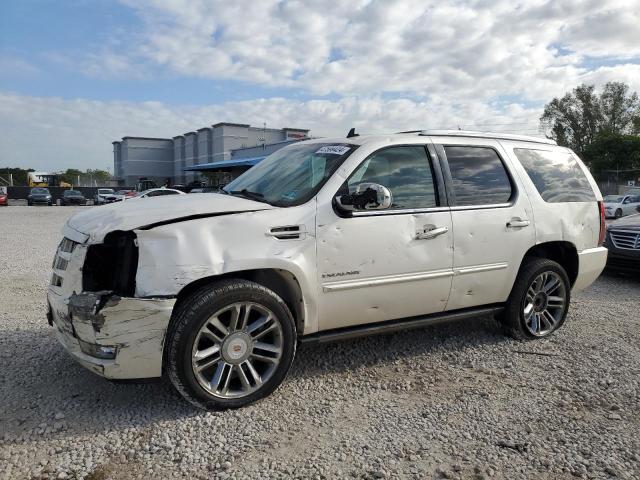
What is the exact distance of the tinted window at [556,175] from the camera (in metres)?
4.67

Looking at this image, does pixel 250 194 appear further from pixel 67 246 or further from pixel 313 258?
pixel 67 246

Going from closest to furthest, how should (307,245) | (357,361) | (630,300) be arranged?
(307,245) < (357,361) < (630,300)

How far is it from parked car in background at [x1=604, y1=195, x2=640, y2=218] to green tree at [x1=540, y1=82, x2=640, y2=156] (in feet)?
126

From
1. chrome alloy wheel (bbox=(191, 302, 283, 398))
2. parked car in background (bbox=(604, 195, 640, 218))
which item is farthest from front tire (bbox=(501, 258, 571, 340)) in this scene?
parked car in background (bbox=(604, 195, 640, 218))

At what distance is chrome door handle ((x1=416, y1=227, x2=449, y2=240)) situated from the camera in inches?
151

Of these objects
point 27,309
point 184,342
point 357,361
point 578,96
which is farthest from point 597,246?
point 578,96

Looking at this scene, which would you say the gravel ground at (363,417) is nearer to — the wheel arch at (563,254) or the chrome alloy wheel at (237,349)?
the chrome alloy wheel at (237,349)

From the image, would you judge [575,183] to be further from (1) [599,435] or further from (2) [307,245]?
(2) [307,245]

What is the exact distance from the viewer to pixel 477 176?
4.29 meters

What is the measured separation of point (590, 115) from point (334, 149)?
227ft

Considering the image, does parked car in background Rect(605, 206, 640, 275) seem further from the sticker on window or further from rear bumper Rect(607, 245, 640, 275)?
the sticker on window

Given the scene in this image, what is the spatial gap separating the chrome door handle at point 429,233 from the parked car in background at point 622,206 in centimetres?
2353

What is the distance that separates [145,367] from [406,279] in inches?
77.4

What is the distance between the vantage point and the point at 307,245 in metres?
3.38
